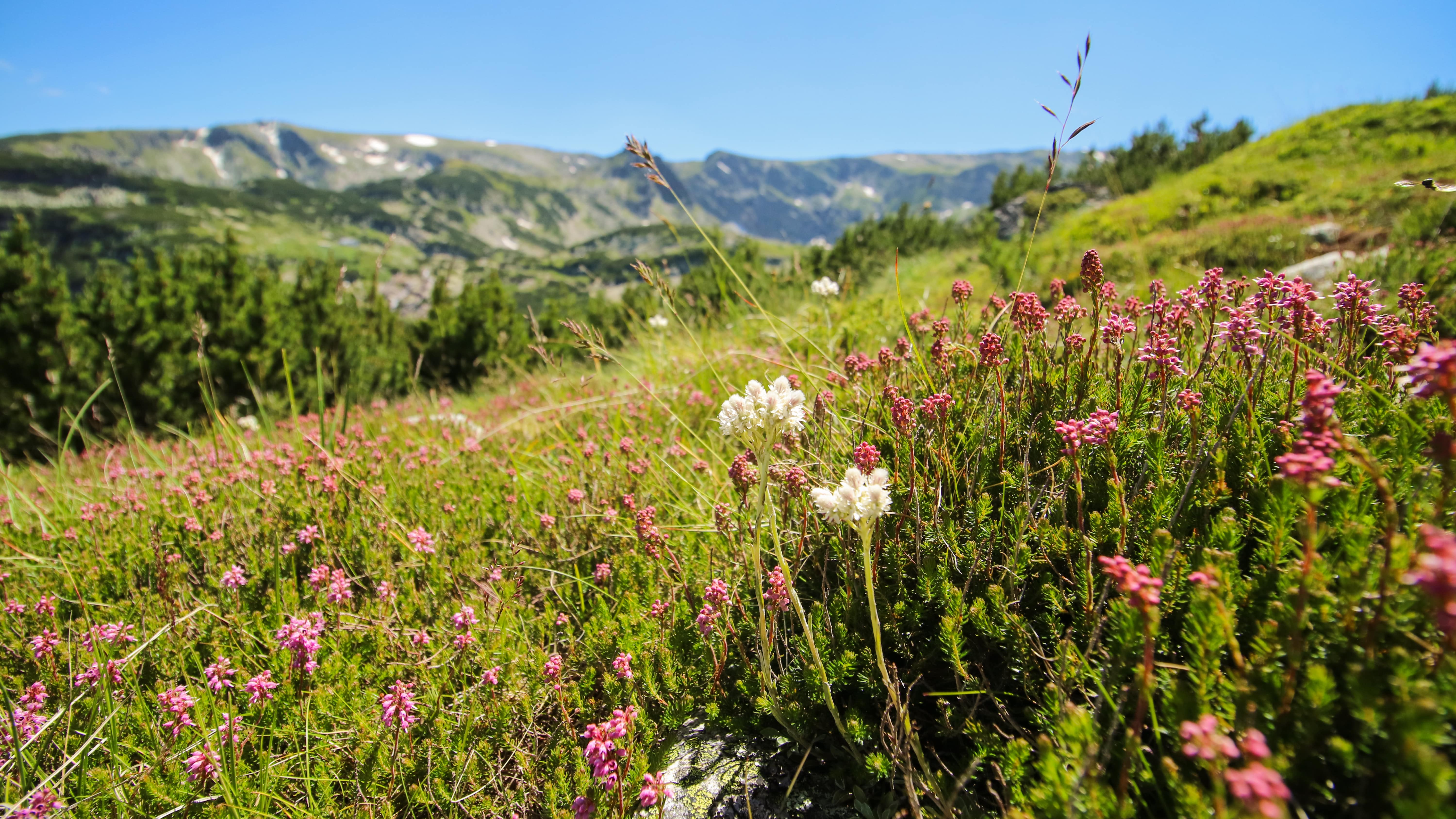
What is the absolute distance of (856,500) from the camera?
137 centimetres

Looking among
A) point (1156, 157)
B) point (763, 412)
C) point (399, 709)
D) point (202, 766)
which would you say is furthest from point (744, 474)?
point (1156, 157)

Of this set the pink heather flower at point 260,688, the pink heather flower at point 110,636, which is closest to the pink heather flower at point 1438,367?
the pink heather flower at point 260,688

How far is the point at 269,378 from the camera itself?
1617cm

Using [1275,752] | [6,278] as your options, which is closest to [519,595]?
[1275,752]

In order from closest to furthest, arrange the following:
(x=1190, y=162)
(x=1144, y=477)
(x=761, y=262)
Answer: (x=1144, y=477)
(x=761, y=262)
(x=1190, y=162)

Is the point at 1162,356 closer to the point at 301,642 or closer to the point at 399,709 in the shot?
the point at 399,709

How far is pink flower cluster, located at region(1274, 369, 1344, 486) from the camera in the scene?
3.29 feet

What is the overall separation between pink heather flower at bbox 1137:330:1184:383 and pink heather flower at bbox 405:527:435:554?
2.94 meters

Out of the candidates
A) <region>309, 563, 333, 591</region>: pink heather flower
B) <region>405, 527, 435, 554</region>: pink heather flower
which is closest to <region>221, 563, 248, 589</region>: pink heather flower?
<region>309, 563, 333, 591</region>: pink heather flower

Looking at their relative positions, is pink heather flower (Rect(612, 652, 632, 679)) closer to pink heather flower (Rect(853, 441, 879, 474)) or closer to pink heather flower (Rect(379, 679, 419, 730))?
pink heather flower (Rect(379, 679, 419, 730))

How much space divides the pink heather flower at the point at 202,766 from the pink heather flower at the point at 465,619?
727 millimetres

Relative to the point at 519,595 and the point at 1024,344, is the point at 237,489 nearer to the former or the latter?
the point at 519,595

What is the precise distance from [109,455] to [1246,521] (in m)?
6.55

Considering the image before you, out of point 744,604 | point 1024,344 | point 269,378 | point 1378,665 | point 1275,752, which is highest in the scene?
point 1024,344
